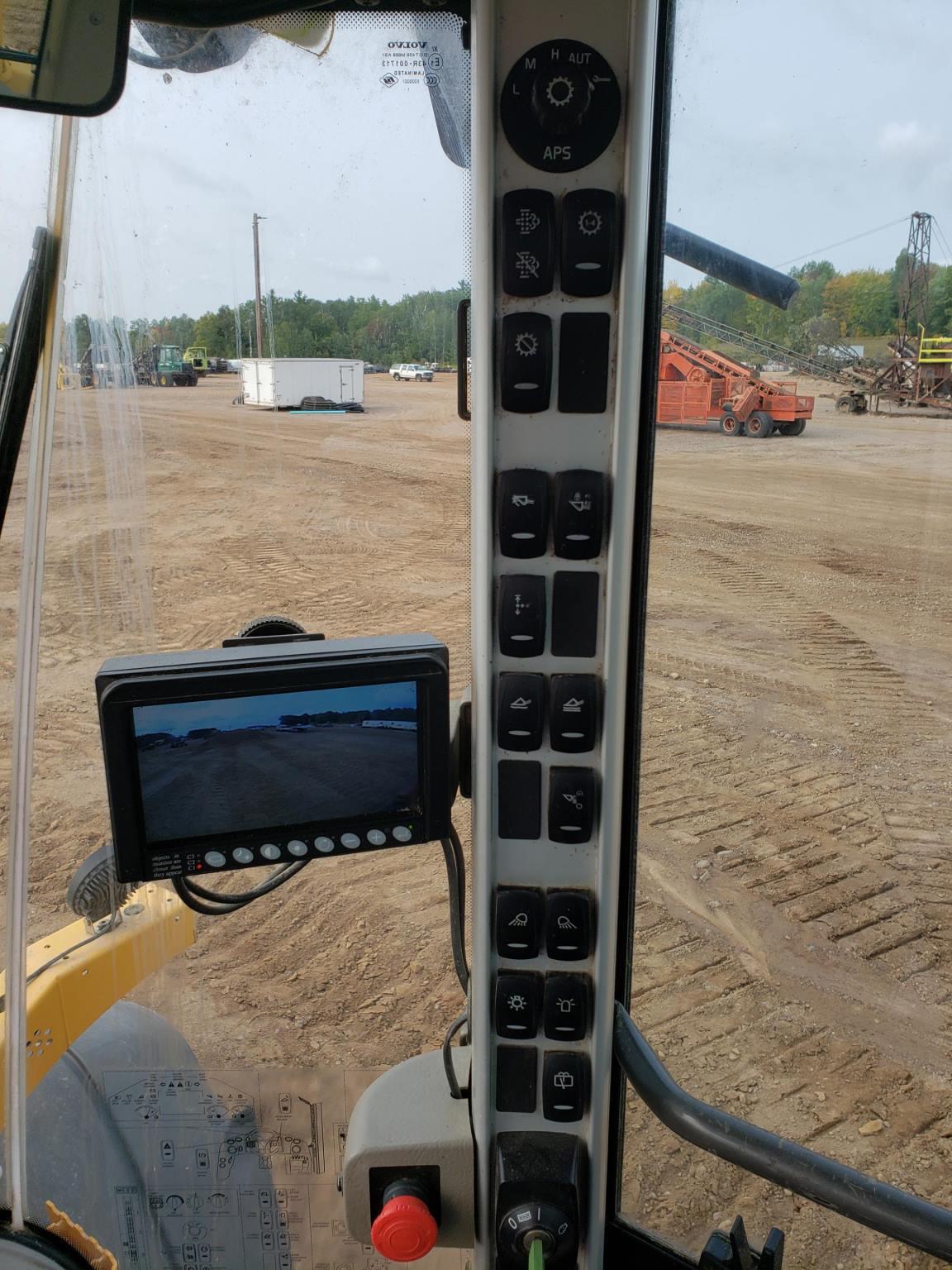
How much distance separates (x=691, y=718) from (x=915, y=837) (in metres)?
0.54

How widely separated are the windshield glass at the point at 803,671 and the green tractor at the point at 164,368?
1.44 feet

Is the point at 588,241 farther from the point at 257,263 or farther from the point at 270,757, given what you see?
the point at 270,757

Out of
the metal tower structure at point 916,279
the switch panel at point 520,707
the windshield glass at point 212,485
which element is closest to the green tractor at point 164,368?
the windshield glass at point 212,485

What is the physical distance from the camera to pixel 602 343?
0.80 m

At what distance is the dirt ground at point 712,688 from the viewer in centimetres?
98

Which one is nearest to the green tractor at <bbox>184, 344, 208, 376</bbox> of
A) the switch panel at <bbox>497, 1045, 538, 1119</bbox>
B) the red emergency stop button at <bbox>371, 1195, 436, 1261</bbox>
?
the switch panel at <bbox>497, 1045, 538, 1119</bbox>

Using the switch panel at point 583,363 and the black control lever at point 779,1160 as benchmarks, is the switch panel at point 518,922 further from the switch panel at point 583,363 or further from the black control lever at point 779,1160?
the switch panel at point 583,363

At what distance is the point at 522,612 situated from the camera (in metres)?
0.85

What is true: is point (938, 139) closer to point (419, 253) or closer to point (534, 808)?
point (419, 253)

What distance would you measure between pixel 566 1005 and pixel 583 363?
62 cm

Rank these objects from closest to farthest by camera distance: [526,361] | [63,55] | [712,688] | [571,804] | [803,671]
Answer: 1. [63,55]
2. [526,361]
3. [571,804]
4. [712,688]
5. [803,671]

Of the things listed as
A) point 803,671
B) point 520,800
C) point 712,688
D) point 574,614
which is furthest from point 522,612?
point 803,671

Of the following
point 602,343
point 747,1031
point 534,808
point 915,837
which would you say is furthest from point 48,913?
point 915,837

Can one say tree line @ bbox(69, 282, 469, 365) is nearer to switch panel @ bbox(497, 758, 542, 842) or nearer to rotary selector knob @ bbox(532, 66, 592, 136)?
rotary selector knob @ bbox(532, 66, 592, 136)
